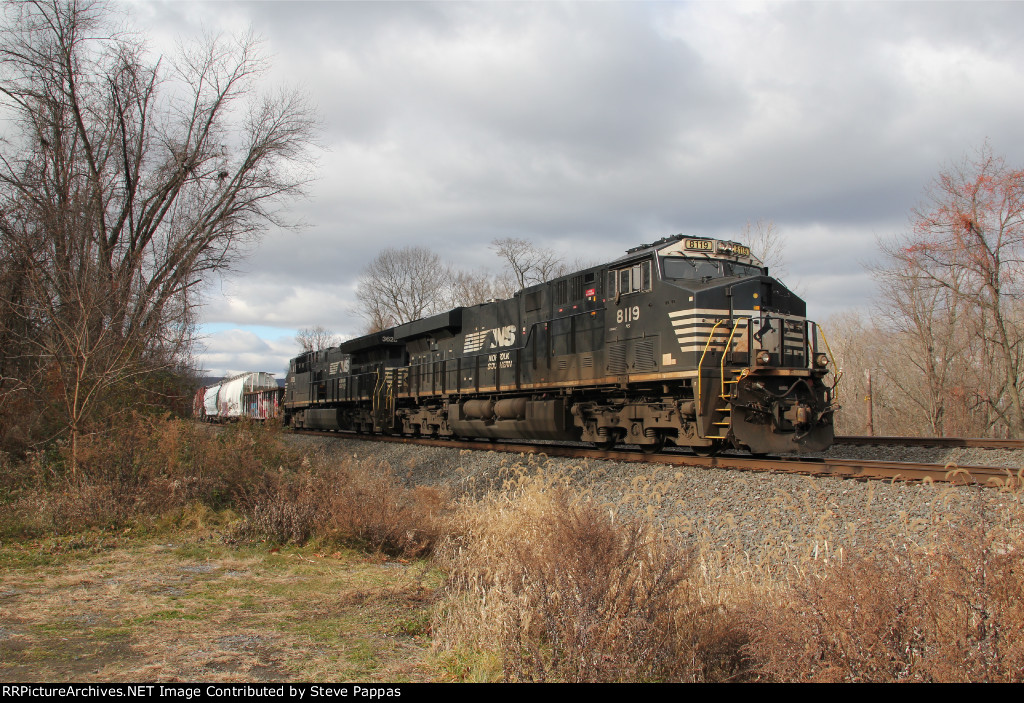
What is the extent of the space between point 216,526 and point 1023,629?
9168 mm

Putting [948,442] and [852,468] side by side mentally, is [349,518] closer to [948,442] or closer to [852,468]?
[852,468]

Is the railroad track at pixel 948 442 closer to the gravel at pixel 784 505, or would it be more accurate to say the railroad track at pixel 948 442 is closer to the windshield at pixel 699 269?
the gravel at pixel 784 505

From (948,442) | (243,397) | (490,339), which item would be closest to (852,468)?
(948,442)

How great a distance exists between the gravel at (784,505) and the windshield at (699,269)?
356cm

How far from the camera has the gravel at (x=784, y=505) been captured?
244 inches

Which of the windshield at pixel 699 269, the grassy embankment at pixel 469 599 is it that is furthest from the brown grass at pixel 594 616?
the windshield at pixel 699 269

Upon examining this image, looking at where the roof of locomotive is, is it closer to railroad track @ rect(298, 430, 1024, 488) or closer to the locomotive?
the locomotive

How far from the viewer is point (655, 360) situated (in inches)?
474

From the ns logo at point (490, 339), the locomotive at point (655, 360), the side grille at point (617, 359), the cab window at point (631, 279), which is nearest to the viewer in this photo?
the locomotive at point (655, 360)

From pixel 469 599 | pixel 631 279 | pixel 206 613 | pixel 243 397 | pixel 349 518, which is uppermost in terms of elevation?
pixel 631 279

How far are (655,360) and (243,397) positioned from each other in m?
40.3

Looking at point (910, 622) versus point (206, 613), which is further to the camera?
point (206, 613)

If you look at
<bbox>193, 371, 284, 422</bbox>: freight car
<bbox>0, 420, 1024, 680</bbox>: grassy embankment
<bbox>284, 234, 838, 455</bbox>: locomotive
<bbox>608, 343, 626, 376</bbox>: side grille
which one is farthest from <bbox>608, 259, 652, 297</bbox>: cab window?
<bbox>193, 371, 284, 422</bbox>: freight car

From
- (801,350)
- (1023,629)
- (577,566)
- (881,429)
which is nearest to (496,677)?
(577,566)
